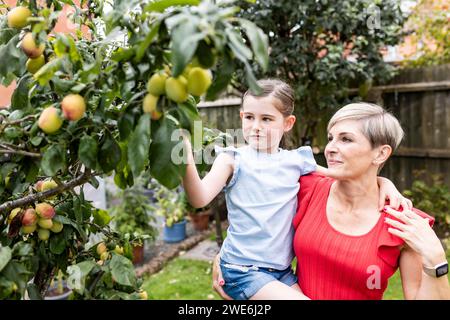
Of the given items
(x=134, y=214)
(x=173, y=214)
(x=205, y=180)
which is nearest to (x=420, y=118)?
(x=173, y=214)

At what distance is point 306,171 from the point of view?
1700 millimetres

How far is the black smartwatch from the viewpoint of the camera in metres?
1.32

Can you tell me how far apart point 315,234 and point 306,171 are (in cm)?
Answer: 28

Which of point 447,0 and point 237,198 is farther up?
A: point 447,0

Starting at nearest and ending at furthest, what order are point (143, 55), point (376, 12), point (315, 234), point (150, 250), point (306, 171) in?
point (143, 55), point (315, 234), point (306, 171), point (376, 12), point (150, 250)

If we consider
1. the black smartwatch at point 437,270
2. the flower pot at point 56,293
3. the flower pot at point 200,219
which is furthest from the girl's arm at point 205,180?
the flower pot at point 200,219

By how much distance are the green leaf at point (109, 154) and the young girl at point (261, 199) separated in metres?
0.51

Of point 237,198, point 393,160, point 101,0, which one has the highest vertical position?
point 101,0

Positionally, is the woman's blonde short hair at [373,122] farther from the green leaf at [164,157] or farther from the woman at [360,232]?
the green leaf at [164,157]

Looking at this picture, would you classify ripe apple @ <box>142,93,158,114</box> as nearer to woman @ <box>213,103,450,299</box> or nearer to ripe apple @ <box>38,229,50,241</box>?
ripe apple @ <box>38,229,50,241</box>

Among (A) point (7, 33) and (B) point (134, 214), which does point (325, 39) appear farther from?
(A) point (7, 33)

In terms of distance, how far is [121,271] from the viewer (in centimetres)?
121

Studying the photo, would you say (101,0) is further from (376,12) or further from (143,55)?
(376,12)
